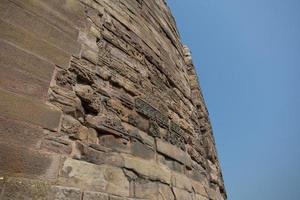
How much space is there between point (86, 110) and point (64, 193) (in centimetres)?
54

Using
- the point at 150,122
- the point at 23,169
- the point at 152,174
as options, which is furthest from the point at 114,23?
the point at 23,169

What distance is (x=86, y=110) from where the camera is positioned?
1571 millimetres

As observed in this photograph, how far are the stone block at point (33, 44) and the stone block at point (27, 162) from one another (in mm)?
554

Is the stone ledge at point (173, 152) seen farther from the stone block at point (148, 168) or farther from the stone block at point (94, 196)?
the stone block at point (94, 196)

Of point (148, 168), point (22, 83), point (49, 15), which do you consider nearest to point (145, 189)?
point (148, 168)

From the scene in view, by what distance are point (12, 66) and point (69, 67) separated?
0.36m

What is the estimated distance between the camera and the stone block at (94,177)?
1.26m

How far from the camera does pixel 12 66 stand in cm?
124

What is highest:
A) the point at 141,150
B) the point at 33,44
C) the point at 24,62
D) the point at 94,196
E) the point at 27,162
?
the point at 33,44

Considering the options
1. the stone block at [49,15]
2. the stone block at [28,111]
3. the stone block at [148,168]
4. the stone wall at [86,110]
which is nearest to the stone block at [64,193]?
the stone wall at [86,110]

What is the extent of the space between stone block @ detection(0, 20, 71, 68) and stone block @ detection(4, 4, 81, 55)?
32 millimetres

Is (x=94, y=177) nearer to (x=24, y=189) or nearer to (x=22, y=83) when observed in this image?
(x=24, y=189)

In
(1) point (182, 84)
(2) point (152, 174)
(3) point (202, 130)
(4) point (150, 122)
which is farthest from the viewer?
(3) point (202, 130)

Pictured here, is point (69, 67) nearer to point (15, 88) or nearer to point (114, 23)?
point (15, 88)
